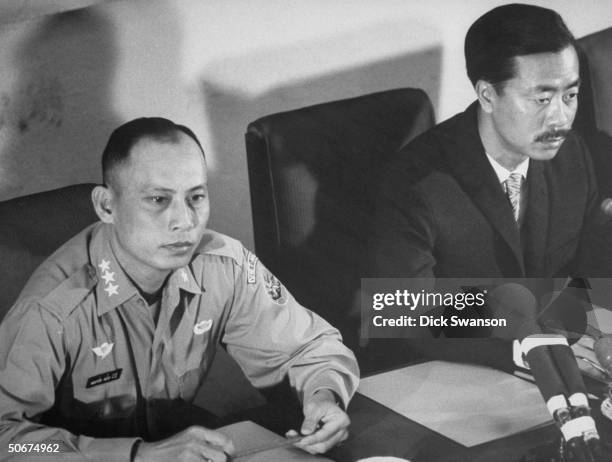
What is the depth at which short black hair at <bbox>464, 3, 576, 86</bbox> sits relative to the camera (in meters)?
1.70

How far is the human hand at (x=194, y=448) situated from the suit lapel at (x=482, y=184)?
748 mm

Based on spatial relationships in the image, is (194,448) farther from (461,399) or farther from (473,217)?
(473,217)

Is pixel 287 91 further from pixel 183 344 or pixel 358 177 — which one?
pixel 183 344

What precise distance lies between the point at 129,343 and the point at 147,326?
0.04 m

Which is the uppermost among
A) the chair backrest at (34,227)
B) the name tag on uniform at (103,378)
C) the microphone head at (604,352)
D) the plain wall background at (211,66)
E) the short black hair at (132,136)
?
the plain wall background at (211,66)

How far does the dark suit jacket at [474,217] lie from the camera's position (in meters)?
1.71

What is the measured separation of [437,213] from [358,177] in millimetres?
177

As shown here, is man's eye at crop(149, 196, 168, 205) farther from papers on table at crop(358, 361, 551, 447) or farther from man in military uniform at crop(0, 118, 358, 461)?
papers on table at crop(358, 361, 551, 447)

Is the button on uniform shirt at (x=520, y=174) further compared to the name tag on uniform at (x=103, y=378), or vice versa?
the button on uniform shirt at (x=520, y=174)

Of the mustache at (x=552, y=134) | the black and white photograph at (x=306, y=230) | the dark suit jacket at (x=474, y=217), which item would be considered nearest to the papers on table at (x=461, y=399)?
the black and white photograph at (x=306, y=230)

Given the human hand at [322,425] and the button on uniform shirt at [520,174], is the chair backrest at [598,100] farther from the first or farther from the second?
the human hand at [322,425]

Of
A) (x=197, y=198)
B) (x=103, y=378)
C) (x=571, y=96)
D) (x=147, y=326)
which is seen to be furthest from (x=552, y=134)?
(x=103, y=378)

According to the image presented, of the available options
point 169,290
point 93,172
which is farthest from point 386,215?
point 93,172

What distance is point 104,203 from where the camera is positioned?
57.8 inches
